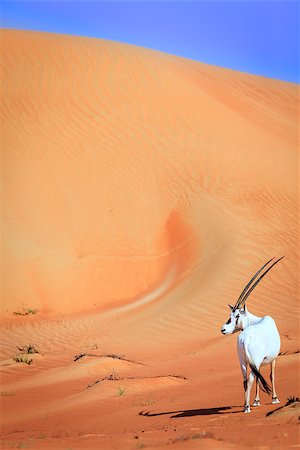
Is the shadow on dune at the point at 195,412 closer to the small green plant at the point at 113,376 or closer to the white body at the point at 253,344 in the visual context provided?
the white body at the point at 253,344

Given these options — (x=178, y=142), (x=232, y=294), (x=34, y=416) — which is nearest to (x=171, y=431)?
(x=34, y=416)

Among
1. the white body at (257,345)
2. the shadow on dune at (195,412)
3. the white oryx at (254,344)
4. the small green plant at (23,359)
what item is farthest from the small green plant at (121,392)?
the small green plant at (23,359)

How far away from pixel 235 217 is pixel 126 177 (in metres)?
4.71

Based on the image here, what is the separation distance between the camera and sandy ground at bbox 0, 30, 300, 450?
777cm

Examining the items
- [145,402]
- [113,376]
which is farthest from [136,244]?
[145,402]

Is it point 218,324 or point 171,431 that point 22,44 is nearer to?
point 218,324

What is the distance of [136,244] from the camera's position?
66.3 feet

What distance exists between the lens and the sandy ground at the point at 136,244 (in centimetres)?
777

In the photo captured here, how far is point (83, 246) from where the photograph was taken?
20031 mm

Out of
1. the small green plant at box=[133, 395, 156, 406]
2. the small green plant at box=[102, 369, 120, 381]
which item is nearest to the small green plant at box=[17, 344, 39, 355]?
the small green plant at box=[102, 369, 120, 381]

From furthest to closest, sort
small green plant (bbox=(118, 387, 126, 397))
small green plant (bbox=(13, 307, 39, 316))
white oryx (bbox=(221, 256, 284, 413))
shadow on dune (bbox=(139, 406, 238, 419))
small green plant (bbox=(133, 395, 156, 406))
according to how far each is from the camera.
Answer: small green plant (bbox=(13, 307, 39, 316)), small green plant (bbox=(118, 387, 126, 397)), small green plant (bbox=(133, 395, 156, 406)), shadow on dune (bbox=(139, 406, 238, 419)), white oryx (bbox=(221, 256, 284, 413))

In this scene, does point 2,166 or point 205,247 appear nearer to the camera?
point 205,247

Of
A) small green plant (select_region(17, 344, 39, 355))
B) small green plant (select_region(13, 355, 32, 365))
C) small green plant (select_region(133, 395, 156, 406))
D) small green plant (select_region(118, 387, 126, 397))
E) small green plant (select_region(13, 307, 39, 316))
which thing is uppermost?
small green plant (select_region(13, 307, 39, 316))

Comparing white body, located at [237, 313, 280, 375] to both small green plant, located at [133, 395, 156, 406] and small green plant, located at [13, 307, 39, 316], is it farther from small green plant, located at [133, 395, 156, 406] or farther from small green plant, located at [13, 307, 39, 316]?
small green plant, located at [13, 307, 39, 316]
